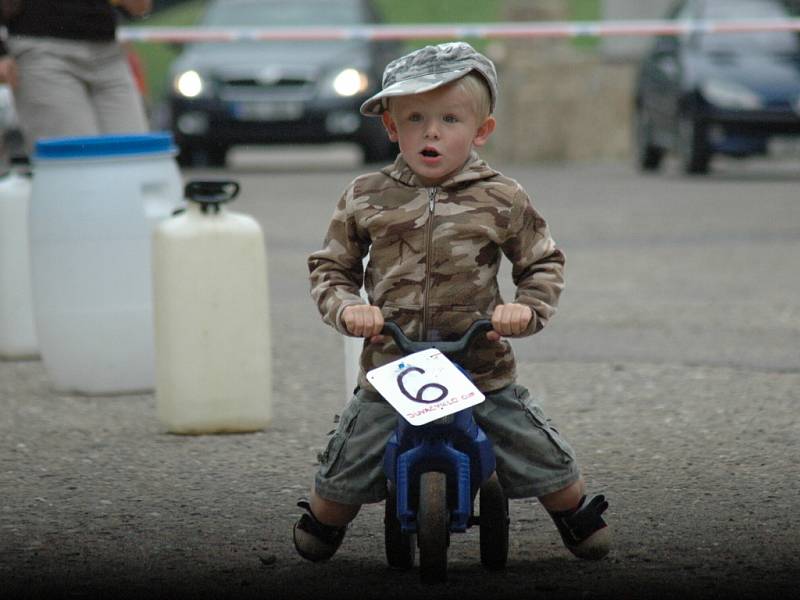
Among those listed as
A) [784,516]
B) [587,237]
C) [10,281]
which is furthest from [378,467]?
[587,237]

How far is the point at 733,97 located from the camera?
52.2 feet

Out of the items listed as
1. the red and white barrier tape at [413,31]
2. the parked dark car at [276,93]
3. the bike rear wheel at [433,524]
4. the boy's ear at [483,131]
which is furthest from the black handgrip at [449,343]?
the parked dark car at [276,93]

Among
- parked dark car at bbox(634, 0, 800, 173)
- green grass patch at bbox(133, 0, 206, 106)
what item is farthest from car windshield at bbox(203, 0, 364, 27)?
green grass patch at bbox(133, 0, 206, 106)

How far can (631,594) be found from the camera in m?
3.98

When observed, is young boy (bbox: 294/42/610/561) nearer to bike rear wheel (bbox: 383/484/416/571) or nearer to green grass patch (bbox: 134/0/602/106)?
bike rear wheel (bbox: 383/484/416/571)

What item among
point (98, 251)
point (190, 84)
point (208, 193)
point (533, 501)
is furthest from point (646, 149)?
point (533, 501)

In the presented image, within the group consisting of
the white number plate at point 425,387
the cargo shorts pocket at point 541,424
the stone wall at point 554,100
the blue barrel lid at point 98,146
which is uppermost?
the white number plate at point 425,387

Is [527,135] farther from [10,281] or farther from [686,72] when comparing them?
[10,281]

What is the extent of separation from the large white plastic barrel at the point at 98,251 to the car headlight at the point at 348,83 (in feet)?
33.8

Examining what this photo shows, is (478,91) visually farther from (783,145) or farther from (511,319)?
(783,145)

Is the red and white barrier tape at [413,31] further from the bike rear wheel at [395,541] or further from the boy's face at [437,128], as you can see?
the bike rear wheel at [395,541]

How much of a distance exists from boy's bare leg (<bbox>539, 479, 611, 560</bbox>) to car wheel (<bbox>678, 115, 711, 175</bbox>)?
39.4 ft

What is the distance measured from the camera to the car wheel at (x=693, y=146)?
1617cm

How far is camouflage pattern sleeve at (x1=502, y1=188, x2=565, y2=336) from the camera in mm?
4195
